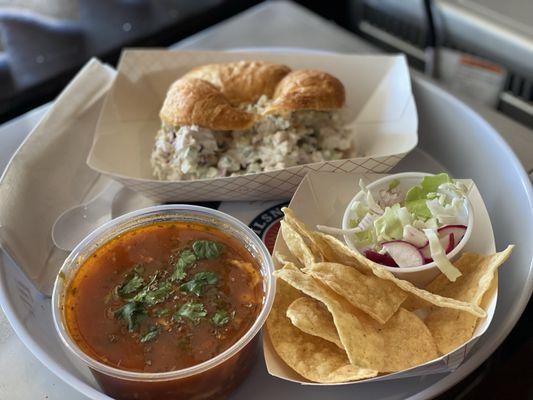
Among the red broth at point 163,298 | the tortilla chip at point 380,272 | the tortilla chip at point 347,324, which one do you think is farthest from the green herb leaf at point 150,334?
the tortilla chip at point 380,272

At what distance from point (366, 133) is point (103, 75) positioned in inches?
28.3

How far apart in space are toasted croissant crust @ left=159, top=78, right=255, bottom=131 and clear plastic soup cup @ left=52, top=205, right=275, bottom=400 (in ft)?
0.75

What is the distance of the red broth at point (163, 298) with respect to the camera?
3.73 ft

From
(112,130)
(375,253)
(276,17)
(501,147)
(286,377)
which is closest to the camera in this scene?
(286,377)

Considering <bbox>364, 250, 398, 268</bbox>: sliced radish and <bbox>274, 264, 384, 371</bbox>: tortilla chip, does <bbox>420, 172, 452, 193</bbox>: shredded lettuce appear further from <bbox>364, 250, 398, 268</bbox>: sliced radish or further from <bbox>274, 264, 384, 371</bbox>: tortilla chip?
<bbox>274, 264, 384, 371</bbox>: tortilla chip

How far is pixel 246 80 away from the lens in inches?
63.6

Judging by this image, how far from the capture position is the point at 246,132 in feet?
5.06

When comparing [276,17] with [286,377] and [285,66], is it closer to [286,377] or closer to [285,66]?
[285,66]

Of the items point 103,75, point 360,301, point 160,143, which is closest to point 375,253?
point 360,301

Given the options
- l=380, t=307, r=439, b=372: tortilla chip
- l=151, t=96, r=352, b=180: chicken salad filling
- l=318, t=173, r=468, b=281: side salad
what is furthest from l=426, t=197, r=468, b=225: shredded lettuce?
l=151, t=96, r=352, b=180: chicken salad filling

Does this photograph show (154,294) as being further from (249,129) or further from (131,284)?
(249,129)

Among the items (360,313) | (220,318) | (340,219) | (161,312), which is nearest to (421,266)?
(360,313)

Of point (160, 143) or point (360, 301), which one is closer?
point (360, 301)

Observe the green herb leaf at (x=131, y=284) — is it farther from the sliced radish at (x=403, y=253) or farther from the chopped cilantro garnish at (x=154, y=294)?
the sliced radish at (x=403, y=253)
